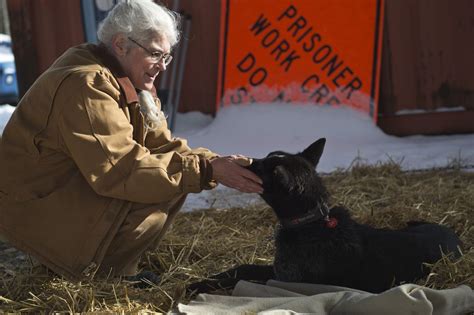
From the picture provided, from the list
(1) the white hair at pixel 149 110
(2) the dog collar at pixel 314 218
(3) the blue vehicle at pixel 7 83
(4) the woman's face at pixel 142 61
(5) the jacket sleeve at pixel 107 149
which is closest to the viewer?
(5) the jacket sleeve at pixel 107 149

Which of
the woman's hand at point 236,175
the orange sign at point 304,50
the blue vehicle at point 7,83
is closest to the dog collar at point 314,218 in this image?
the woman's hand at point 236,175

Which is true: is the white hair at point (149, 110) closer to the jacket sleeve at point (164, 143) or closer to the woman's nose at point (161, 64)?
the jacket sleeve at point (164, 143)

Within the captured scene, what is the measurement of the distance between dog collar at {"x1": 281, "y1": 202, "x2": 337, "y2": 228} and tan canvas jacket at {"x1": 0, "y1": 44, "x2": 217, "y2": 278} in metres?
0.45

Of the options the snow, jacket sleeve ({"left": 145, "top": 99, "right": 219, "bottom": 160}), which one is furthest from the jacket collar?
the snow

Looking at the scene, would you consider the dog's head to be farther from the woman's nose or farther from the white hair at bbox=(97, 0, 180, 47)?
the white hair at bbox=(97, 0, 180, 47)

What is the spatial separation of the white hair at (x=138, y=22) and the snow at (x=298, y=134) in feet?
11.1

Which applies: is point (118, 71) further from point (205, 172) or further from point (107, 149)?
point (205, 172)

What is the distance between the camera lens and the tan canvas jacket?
3299mm

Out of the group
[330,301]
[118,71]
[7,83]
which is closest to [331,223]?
[330,301]

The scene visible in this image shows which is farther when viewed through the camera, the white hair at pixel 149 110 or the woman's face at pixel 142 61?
the white hair at pixel 149 110

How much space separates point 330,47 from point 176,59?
1660 millimetres

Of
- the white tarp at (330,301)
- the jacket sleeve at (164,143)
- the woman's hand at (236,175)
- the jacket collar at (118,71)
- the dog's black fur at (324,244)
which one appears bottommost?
the white tarp at (330,301)

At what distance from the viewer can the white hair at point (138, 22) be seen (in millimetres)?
3479

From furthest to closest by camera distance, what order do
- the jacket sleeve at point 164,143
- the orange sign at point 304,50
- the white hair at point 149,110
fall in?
the orange sign at point 304,50 → the jacket sleeve at point 164,143 → the white hair at point 149,110
